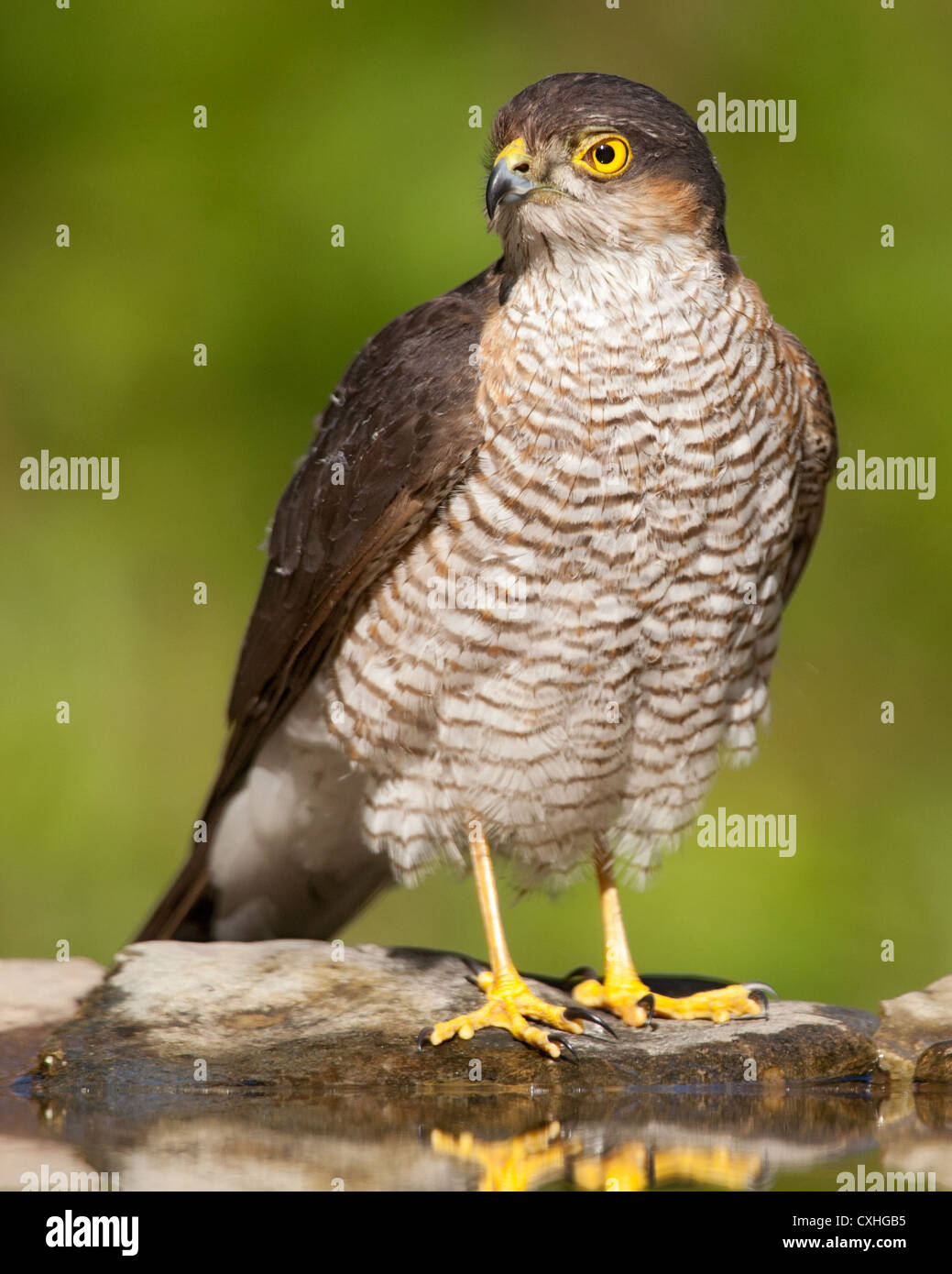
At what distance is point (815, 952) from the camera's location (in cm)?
772

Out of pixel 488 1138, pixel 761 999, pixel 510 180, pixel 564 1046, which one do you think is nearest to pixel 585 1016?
pixel 564 1046

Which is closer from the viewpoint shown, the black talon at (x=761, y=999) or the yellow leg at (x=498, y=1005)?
the yellow leg at (x=498, y=1005)

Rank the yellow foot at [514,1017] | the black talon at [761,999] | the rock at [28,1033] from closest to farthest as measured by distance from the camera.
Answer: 1. the rock at [28,1033]
2. the yellow foot at [514,1017]
3. the black talon at [761,999]

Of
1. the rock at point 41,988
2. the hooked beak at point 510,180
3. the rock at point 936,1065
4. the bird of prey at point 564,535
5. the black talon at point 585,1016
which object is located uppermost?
the hooked beak at point 510,180

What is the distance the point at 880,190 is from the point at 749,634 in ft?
14.9

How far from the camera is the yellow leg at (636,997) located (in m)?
4.81

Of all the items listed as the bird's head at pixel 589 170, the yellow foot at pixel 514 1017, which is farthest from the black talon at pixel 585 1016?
the bird's head at pixel 589 170

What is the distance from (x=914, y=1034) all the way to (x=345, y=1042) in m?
1.49

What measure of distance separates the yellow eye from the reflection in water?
2.39m

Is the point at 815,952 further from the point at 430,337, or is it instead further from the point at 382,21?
the point at 382,21

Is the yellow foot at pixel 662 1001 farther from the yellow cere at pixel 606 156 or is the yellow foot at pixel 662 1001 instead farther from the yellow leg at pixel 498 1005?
the yellow cere at pixel 606 156

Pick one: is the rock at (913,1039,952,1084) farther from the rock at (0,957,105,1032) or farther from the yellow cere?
the yellow cere

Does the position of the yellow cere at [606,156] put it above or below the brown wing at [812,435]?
above

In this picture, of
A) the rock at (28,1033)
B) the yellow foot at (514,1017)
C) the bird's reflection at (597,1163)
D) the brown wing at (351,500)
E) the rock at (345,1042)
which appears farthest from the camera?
the brown wing at (351,500)
